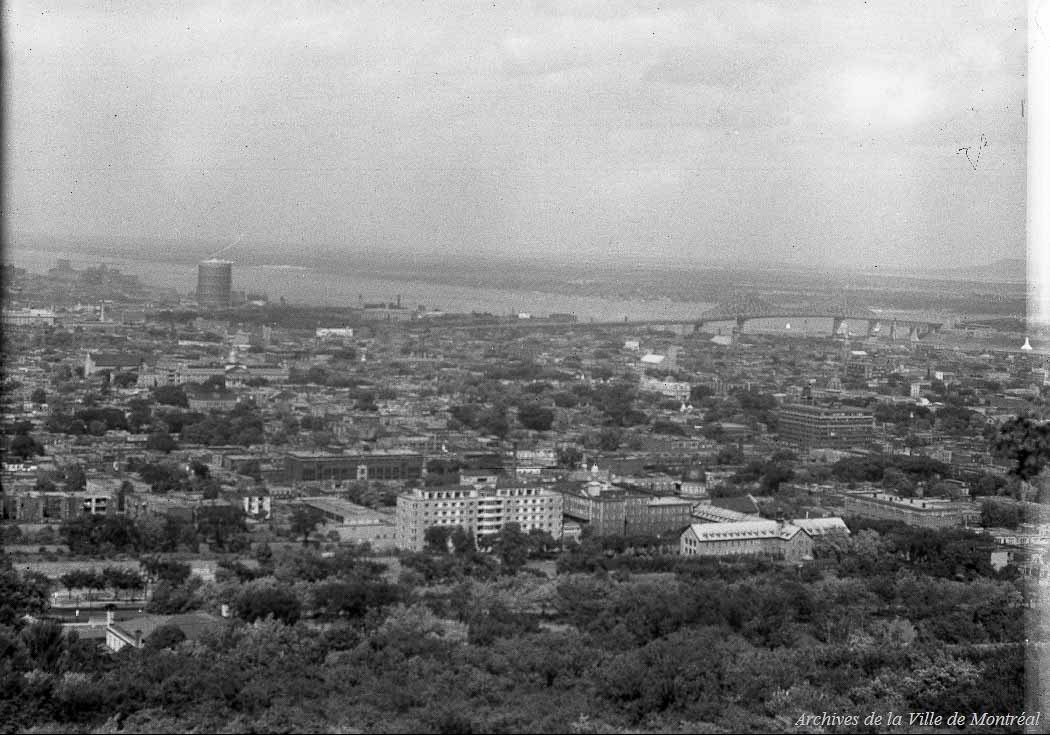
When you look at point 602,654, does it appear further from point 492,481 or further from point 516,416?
point 516,416

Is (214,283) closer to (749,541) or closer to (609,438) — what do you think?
(609,438)

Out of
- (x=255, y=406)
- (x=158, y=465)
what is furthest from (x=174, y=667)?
(x=255, y=406)

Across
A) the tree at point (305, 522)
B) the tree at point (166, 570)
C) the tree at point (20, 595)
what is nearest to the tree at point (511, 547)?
the tree at point (305, 522)

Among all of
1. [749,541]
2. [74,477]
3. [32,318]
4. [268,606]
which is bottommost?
[749,541]

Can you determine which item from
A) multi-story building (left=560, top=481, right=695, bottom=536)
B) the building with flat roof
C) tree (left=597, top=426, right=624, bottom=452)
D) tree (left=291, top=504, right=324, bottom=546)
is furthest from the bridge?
tree (left=291, top=504, right=324, bottom=546)

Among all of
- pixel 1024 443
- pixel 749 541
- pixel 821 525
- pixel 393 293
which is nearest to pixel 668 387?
pixel 393 293

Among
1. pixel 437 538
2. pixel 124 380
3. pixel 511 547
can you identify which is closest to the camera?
pixel 511 547

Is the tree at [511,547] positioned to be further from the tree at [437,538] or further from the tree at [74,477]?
the tree at [74,477]
